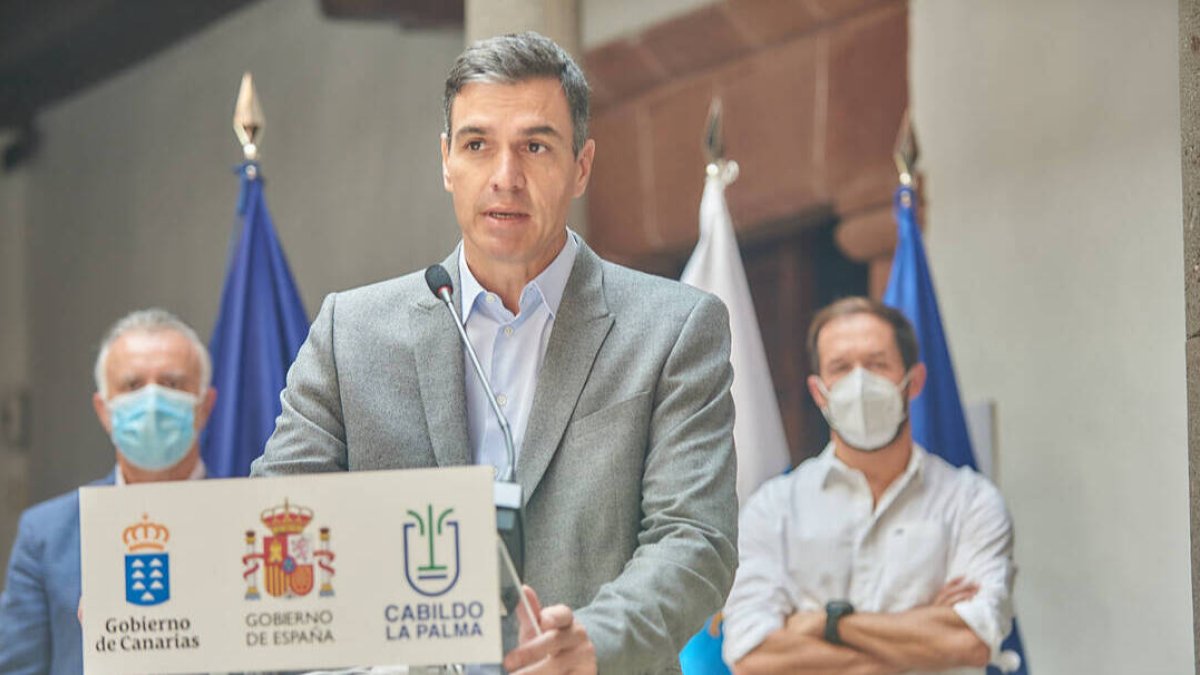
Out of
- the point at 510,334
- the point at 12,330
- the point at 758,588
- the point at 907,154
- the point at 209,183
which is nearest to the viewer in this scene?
the point at 510,334

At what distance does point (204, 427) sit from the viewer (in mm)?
5633

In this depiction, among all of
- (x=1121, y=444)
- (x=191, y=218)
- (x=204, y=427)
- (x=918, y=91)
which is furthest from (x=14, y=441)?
(x=1121, y=444)

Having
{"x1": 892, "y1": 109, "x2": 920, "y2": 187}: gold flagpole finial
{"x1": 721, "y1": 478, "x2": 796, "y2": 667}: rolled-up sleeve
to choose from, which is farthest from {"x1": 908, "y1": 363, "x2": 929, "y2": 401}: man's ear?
{"x1": 892, "y1": 109, "x2": 920, "y2": 187}: gold flagpole finial

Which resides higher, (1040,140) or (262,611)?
(1040,140)

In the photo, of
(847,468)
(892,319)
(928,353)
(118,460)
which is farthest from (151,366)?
(928,353)

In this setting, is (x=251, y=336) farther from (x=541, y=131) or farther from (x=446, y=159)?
(x=541, y=131)

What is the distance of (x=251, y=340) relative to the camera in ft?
18.9

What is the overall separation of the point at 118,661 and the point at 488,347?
2.38 feet

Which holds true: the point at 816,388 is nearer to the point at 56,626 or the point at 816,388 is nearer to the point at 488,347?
the point at 56,626

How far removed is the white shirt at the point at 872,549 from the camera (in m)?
4.98

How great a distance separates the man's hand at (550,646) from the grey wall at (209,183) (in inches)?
210

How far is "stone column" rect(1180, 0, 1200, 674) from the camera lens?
336 cm

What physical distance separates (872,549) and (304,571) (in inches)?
115

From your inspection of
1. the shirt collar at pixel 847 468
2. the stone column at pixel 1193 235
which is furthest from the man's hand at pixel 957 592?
the stone column at pixel 1193 235
